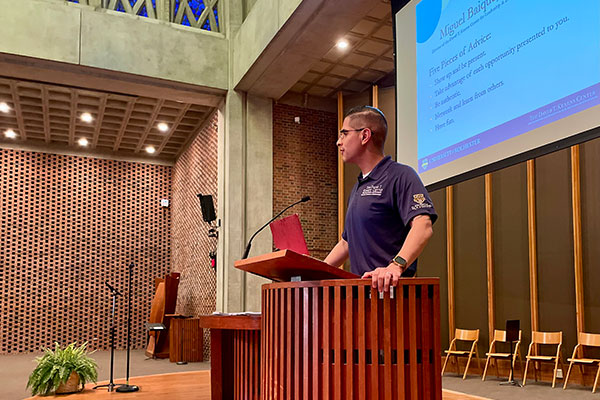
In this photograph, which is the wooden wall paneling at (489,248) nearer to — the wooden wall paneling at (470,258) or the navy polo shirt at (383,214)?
the wooden wall paneling at (470,258)

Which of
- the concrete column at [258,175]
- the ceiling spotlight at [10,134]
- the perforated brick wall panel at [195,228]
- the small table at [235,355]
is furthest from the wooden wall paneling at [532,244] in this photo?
the ceiling spotlight at [10,134]

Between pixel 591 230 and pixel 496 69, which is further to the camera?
pixel 591 230

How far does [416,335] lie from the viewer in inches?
82.8

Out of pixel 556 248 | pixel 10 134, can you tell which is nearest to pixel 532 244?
pixel 556 248

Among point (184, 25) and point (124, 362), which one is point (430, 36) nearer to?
point (184, 25)

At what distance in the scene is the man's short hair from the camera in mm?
2475

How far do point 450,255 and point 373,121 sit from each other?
7.68 m

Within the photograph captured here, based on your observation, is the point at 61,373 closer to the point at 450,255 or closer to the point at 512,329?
the point at 512,329

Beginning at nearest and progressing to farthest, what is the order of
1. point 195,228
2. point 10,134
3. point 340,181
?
point 340,181 < point 195,228 < point 10,134

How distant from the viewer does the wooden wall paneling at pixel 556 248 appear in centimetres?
800

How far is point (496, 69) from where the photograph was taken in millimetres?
4566

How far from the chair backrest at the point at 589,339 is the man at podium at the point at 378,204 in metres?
5.96

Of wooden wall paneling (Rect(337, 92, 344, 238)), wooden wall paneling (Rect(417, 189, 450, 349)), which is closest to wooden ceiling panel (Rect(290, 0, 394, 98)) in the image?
wooden wall paneling (Rect(337, 92, 344, 238))

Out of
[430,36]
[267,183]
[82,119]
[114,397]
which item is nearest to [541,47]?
[430,36]
